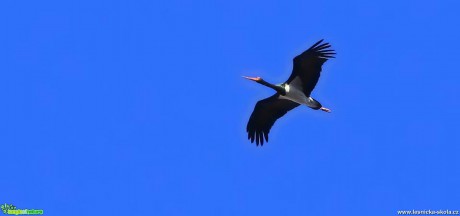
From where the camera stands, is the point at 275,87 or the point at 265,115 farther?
the point at 265,115

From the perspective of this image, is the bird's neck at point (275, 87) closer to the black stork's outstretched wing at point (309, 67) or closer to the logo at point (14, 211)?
the black stork's outstretched wing at point (309, 67)

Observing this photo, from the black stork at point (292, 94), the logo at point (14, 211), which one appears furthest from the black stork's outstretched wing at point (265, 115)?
the logo at point (14, 211)

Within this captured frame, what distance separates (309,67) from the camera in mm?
25062

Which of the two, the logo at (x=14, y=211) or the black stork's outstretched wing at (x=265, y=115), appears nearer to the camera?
the logo at (x=14, y=211)

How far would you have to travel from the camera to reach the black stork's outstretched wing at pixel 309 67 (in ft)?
80.5

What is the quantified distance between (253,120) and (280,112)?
3.37 ft

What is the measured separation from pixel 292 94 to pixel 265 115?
6.06ft

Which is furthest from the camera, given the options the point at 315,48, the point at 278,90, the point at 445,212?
the point at 278,90

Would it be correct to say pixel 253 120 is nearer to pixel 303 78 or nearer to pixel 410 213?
pixel 303 78

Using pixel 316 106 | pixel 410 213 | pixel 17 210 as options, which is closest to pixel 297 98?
pixel 316 106

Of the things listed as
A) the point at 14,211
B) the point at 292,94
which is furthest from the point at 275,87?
the point at 14,211

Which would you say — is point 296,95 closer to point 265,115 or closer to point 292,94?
point 292,94

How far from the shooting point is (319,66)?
2497 cm

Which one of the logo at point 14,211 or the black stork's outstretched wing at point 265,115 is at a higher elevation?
the black stork's outstretched wing at point 265,115
